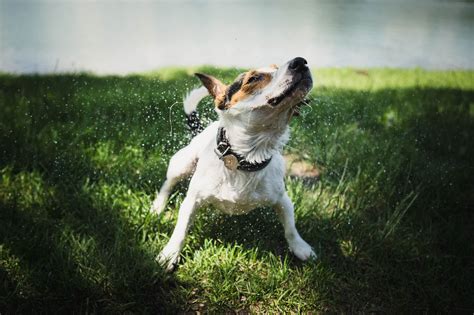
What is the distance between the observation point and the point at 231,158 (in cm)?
208

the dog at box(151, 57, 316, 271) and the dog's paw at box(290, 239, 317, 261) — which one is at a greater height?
the dog at box(151, 57, 316, 271)

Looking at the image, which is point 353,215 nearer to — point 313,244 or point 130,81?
point 313,244

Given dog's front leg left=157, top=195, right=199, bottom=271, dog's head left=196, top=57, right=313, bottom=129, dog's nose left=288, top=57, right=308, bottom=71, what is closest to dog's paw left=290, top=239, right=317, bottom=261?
dog's front leg left=157, top=195, right=199, bottom=271

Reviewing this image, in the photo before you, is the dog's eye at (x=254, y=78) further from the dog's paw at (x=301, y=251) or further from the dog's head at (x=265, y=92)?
the dog's paw at (x=301, y=251)

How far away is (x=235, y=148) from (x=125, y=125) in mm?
2010

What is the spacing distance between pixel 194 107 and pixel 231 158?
0.75 metres

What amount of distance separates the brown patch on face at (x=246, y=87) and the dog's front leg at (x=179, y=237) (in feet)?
2.14

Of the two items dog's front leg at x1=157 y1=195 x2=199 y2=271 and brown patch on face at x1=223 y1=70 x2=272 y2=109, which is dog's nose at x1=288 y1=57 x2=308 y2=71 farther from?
dog's front leg at x1=157 y1=195 x2=199 y2=271

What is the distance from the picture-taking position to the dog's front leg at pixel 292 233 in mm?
2434

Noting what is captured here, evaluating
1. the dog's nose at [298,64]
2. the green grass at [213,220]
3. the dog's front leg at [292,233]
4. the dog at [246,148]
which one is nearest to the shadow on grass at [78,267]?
the green grass at [213,220]

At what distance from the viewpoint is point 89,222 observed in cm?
266

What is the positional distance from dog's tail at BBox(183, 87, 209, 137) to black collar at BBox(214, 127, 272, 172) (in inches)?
20.5

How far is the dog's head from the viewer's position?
1.78 metres

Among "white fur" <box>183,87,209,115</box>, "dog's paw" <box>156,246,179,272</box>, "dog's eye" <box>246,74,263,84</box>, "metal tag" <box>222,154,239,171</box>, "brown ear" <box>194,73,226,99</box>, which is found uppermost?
"dog's eye" <box>246,74,263,84</box>
